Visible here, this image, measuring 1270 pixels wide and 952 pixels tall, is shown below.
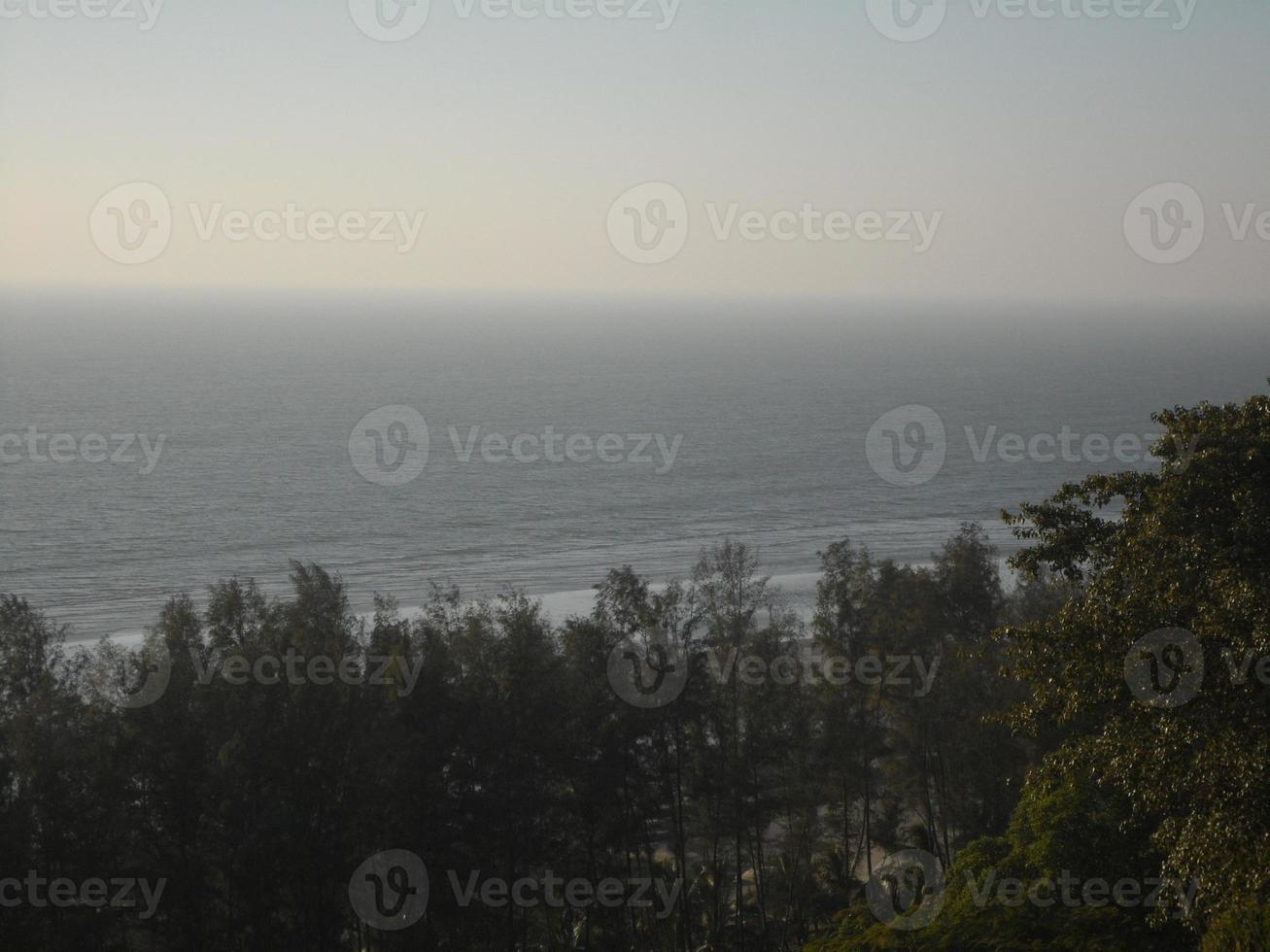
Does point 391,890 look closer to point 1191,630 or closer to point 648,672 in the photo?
point 648,672

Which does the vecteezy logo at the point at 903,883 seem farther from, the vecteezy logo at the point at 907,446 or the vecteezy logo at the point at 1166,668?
the vecteezy logo at the point at 907,446

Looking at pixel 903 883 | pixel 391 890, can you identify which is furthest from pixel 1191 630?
pixel 391 890

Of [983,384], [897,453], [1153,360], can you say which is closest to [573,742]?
[897,453]

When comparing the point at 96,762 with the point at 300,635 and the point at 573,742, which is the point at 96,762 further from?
the point at 573,742

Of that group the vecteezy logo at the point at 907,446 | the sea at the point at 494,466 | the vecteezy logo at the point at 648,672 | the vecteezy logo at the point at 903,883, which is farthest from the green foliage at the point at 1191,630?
the vecteezy logo at the point at 907,446

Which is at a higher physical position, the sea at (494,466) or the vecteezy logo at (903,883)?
the sea at (494,466)
